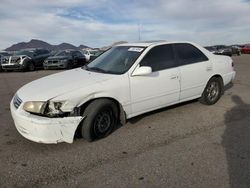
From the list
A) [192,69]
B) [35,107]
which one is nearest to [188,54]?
[192,69]

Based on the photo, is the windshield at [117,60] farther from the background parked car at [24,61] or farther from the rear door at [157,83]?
the background parked car at [24,61]

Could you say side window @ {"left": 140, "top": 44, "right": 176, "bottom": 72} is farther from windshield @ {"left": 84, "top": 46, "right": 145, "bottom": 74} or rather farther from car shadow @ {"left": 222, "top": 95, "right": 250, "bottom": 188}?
car shadow @ {"left": 222, "top": 95, "right": 250, "bottom": 188}

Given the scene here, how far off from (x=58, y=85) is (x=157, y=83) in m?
1.84

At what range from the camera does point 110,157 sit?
4062mm

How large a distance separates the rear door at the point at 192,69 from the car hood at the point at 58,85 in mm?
1764

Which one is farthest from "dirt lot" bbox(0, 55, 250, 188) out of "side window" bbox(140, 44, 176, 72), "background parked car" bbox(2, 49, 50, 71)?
"background parked car" bbox(2, 49, 50, 71)

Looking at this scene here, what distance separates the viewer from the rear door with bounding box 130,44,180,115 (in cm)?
515

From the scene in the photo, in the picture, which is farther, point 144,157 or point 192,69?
point 192,69

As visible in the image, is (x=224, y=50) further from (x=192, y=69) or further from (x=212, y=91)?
(x=192, y=69)

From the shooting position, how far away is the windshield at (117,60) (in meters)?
5.28

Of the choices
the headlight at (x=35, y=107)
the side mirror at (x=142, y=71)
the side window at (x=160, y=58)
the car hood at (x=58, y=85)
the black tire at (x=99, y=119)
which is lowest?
→ the black tire at (x=99, y=119)

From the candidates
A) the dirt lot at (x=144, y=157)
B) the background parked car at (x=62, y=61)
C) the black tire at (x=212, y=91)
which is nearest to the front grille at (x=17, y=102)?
the dirt lot at (x=144, y=157)

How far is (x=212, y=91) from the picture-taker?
6.81m

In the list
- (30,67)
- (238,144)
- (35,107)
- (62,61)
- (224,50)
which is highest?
(224,50)
